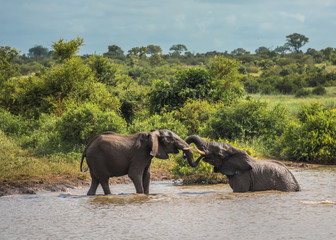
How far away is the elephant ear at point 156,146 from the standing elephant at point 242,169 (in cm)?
77

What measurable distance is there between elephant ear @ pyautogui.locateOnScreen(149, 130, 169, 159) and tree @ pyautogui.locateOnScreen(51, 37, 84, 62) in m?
15.9

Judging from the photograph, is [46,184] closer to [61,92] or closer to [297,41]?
[61,92]

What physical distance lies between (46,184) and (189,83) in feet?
43.1

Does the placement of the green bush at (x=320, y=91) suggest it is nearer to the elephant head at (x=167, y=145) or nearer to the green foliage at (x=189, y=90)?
the green foliage at (x=189, y=90)

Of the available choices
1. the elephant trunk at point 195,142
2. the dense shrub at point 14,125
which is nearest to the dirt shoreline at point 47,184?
the elephant trunk at point 195,142

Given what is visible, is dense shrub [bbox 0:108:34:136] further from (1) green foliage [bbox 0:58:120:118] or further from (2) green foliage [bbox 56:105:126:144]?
(2) green foliage [bbox 56:105:126:144]

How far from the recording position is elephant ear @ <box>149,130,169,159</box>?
1089 cm

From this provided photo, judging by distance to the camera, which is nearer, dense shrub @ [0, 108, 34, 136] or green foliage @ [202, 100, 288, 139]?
green foliage @ [202, 100, 288, 139]

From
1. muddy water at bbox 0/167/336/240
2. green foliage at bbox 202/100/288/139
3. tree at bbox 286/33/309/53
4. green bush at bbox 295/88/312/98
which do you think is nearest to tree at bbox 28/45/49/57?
tree at bbox 286/33/309/53

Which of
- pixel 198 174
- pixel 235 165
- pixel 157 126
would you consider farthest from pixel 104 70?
pixel 235 165

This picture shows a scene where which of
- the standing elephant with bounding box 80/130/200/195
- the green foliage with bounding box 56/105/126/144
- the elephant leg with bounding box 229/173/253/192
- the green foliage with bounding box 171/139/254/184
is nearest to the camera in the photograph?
the elephant leg with bounding box 229/173/253/192

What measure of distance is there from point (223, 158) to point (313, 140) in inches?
348

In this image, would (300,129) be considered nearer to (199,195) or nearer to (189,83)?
(189,83)

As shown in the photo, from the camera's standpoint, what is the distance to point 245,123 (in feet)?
67.1
